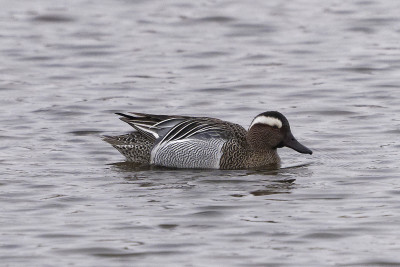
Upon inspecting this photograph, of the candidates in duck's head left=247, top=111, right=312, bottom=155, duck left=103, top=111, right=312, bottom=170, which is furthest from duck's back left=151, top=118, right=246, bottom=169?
duck's head left=247, top=111, right=312, bottom=155

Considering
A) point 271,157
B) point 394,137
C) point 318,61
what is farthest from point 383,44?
point 271,157

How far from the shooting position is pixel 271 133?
1176 centimetres

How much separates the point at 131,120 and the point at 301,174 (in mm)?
1873

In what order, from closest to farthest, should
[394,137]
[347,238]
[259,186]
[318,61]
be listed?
[347,238] < [259,186] < [394,137] < [318,61]

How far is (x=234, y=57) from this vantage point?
17.0 m

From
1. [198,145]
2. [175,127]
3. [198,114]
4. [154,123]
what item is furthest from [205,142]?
[198,114]

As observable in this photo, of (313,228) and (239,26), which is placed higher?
(239,26)

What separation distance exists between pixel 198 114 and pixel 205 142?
228 cm

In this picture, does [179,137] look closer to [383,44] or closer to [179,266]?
[179,266]

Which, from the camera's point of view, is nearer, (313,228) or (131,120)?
(313,228)

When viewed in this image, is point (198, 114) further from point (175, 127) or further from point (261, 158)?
point (261, 158)

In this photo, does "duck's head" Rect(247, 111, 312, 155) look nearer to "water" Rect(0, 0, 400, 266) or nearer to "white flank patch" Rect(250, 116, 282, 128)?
"white flank patch" Rect(250, 116, 282, 128)

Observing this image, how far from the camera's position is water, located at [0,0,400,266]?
8.73 metres

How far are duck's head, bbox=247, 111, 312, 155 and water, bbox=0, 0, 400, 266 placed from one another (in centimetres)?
28
